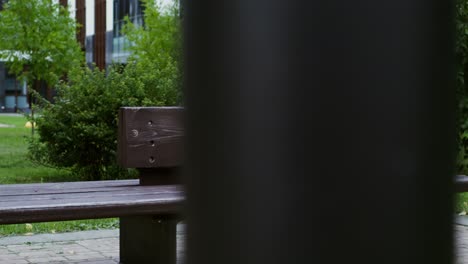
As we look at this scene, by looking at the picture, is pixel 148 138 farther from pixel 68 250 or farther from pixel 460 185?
pixel 460 185

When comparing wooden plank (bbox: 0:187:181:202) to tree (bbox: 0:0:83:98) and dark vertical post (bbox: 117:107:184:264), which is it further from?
tree (bbox: 0:0:83:98)

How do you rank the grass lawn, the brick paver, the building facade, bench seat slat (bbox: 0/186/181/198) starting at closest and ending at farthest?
bench seat slat (bbox: 0/186/181/198)
the brick paver
the grass lawn
the building facade

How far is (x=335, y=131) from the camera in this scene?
1.83ft

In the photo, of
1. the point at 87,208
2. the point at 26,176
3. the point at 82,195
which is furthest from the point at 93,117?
the point at 87,208

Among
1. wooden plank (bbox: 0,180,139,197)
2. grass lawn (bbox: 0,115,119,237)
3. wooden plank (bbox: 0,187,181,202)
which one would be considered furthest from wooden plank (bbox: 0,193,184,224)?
grass lawn (bbox: 0,115,119,237)

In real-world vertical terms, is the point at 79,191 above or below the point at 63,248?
above

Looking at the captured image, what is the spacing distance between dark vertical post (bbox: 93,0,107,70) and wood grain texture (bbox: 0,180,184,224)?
5236cm

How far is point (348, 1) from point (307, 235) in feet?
0.50

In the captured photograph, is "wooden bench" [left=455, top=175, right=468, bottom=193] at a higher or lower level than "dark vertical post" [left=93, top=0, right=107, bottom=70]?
lower

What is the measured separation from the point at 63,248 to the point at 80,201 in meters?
1.97

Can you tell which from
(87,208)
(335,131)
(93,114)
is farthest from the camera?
(93,114)

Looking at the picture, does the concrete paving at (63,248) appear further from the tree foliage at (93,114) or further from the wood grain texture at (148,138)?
the tree foliage at (93,114)

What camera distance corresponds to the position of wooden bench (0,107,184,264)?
4.46 m

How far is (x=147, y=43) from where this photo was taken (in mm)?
28516
